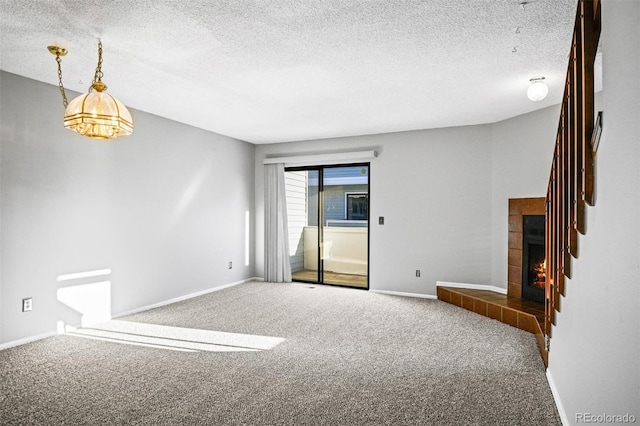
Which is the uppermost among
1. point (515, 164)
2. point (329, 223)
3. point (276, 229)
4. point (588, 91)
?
point (515, 164)

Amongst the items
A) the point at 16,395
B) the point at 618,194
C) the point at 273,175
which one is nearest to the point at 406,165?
the point at 273,175

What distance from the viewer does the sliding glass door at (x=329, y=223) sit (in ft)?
21.0

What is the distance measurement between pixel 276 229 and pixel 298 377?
13.4ft

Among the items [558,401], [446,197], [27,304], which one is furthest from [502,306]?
Result: [27,304]

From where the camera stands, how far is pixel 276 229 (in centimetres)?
682

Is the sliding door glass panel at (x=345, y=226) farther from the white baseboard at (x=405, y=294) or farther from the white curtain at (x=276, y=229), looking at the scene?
the white curtain at (x=276, y=229)

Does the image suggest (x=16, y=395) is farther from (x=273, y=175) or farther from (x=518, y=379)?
(x=273, y=175)

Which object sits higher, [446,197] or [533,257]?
[446,197]

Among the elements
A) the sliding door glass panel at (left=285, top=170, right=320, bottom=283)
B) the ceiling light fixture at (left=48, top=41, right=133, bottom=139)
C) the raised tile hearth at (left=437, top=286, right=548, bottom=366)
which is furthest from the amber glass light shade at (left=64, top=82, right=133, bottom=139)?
the sliding door glass panel at (left=285, top=170, right=320, bottom=283)

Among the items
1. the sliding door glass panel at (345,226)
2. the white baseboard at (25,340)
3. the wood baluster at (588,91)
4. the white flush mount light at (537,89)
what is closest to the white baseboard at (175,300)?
the white baseboard at (25,340)

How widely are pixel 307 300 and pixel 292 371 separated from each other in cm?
245

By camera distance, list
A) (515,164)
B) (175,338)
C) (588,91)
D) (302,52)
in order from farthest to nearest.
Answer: (515,164) < (175,338) < (302,52) < (588,91)

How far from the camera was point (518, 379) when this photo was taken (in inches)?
112

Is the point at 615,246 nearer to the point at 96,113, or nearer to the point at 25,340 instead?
the point at 96,113
